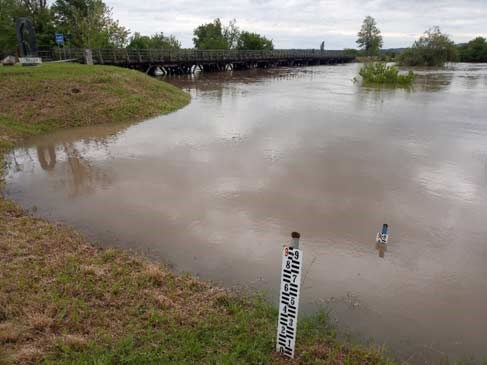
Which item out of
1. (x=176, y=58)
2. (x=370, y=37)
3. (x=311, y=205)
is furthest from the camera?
(x=370, y=37)

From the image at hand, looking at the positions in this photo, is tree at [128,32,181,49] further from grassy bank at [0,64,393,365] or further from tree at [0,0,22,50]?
grassy bank at [0,64,393,365]

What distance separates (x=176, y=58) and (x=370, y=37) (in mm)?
92735

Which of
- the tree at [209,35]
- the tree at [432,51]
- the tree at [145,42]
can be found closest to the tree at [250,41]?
the tree at [209,35]

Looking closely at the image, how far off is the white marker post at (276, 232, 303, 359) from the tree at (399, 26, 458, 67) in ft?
233

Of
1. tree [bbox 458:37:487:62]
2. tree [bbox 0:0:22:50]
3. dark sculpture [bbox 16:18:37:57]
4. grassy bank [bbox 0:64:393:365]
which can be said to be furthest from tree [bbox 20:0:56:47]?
tree [bbox 458:37:487:62]

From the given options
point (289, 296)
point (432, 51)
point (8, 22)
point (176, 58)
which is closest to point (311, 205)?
point (289, 296)

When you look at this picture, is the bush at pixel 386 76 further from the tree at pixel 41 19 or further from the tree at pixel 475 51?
the tree at pixel 475 51

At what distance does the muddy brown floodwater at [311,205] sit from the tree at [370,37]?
351 feet

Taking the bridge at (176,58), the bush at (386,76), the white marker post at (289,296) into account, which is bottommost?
the white marker post at (289,296)

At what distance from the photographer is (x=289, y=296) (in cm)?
326

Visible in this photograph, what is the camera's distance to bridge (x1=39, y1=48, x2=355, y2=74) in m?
30.3

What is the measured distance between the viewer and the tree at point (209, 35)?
2921 inches

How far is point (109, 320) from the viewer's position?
395 cm

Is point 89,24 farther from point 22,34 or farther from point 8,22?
point 22,34
